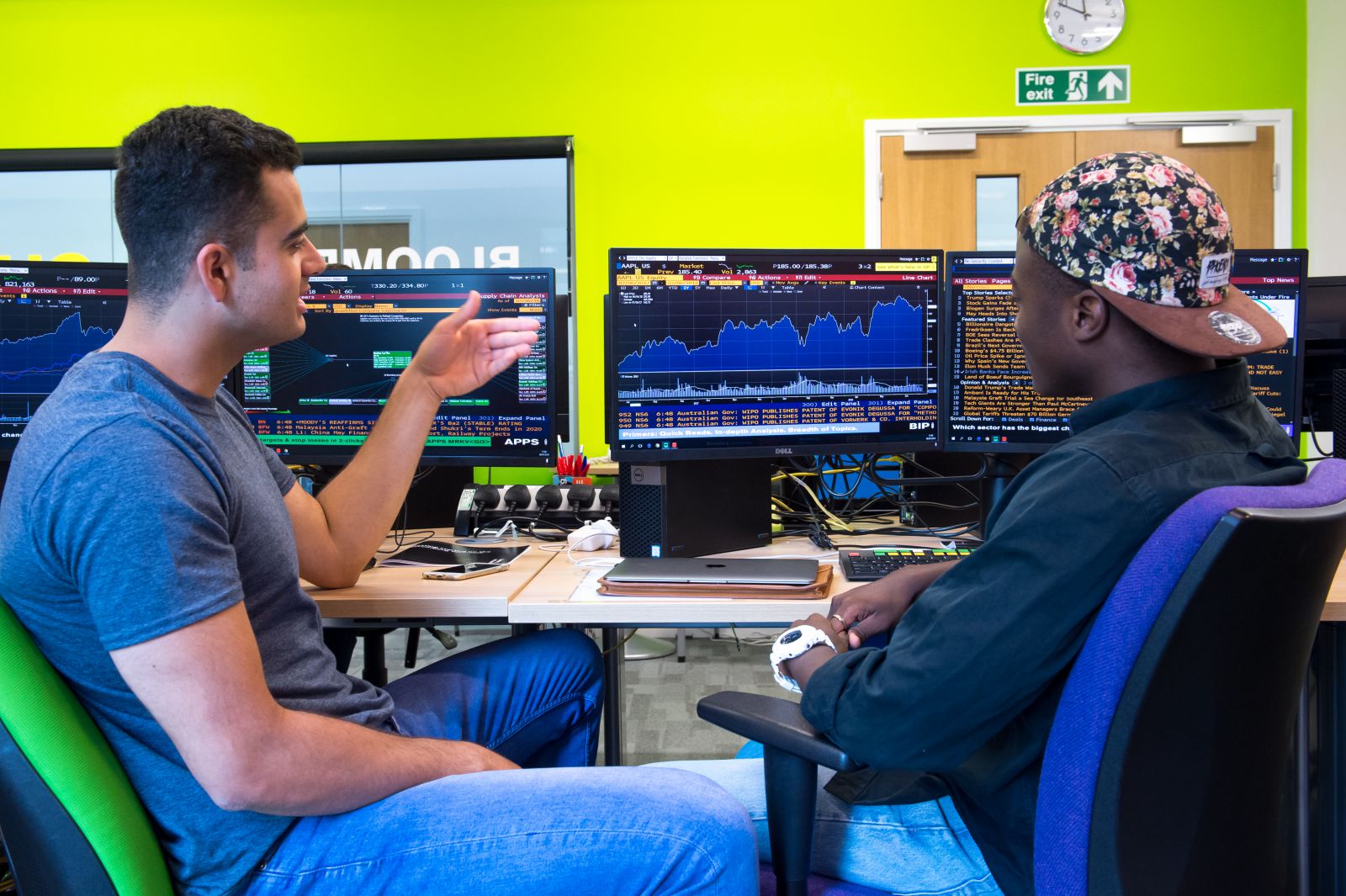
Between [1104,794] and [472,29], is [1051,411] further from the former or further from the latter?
[472,29]

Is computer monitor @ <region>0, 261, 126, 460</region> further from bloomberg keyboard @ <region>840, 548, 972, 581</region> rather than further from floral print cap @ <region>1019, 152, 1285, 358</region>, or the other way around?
floral print cap @ <region>1019, 152, 1285, 358</region>

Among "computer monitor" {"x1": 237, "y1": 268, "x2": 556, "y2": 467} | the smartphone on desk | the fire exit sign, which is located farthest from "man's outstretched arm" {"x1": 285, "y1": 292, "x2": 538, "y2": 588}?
the fire exit sign

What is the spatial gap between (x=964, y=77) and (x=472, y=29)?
2.45 m

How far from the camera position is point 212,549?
921mm

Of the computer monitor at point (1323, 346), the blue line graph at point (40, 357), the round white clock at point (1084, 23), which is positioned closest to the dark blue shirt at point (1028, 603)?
the computer monitor at point (1323, 346)

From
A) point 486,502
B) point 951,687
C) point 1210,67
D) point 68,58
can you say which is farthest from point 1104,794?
point 68,58

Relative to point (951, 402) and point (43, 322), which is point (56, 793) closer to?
point (43, 322)

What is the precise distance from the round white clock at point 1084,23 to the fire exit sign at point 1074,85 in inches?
4.3

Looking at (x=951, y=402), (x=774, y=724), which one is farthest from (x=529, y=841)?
(x=951, y=402)

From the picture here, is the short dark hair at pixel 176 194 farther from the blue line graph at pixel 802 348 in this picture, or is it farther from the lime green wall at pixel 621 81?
the lime green wall at pixel 621 81

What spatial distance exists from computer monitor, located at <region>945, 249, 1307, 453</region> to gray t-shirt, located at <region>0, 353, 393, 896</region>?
4.57 feet

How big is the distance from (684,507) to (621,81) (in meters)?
3.50

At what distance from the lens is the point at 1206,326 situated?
0.90 metres

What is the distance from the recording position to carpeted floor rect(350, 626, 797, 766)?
9.68 ft
